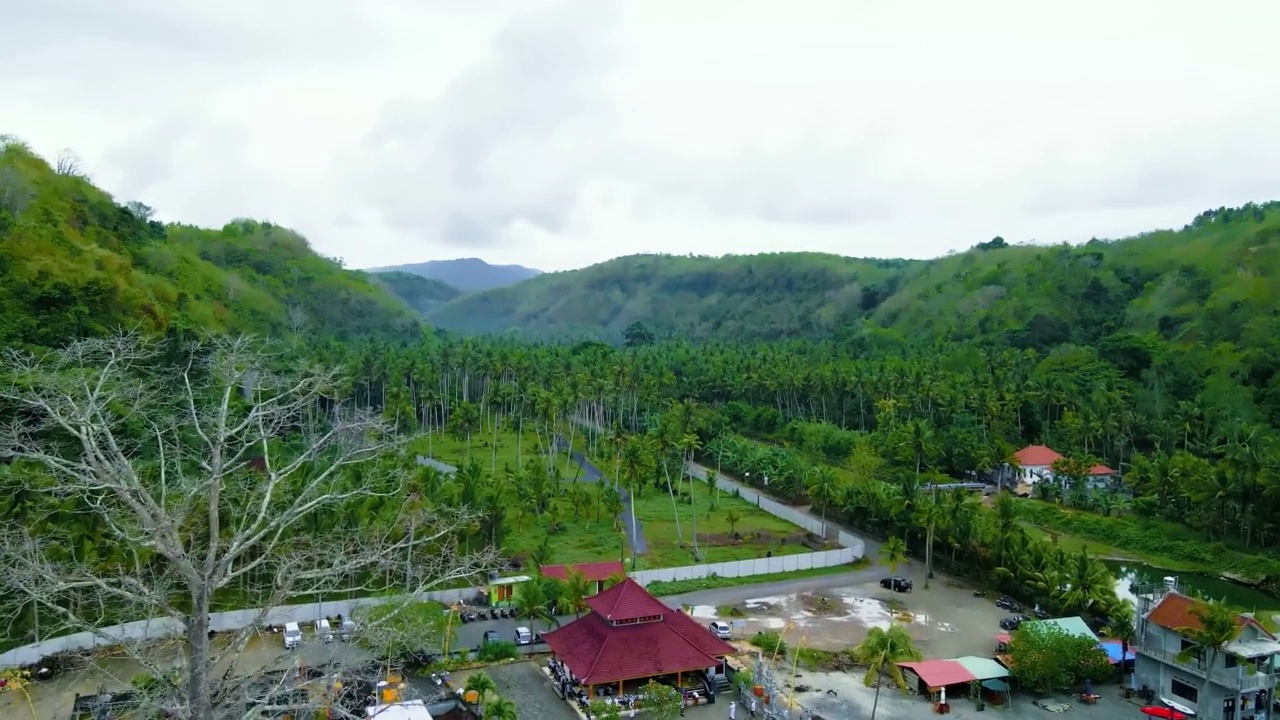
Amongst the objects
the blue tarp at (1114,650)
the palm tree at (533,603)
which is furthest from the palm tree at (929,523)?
the palm tree at (533,603)

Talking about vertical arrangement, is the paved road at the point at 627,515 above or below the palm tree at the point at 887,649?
below

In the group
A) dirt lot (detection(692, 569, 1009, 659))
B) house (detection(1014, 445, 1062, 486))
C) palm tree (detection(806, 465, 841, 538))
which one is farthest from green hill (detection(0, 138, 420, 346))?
house (detection(1014, 445, 1062, 486))

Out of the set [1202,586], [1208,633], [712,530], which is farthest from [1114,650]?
[712,530]

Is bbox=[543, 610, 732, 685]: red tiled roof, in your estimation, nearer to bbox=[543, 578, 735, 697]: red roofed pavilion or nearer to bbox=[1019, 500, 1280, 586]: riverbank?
bbox=[543, 578, 735, 697]: red roofed pavilion

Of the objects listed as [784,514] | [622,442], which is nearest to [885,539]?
[784,514]

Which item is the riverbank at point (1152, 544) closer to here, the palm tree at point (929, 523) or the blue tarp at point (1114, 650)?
the palm tree at point (929, 523)

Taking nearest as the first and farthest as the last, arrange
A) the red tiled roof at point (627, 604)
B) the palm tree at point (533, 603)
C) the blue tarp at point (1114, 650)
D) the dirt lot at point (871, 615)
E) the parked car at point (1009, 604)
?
the red tiled roof at point (627, 604)
the blue tarp at point (1114, 650)
the palm tree at point (533, 603)
the dirt lot at point (871, 615)
the parked car at point (1009, 604)

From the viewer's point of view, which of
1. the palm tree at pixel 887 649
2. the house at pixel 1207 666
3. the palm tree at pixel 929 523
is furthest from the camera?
the palm tree at pixel 929 523
